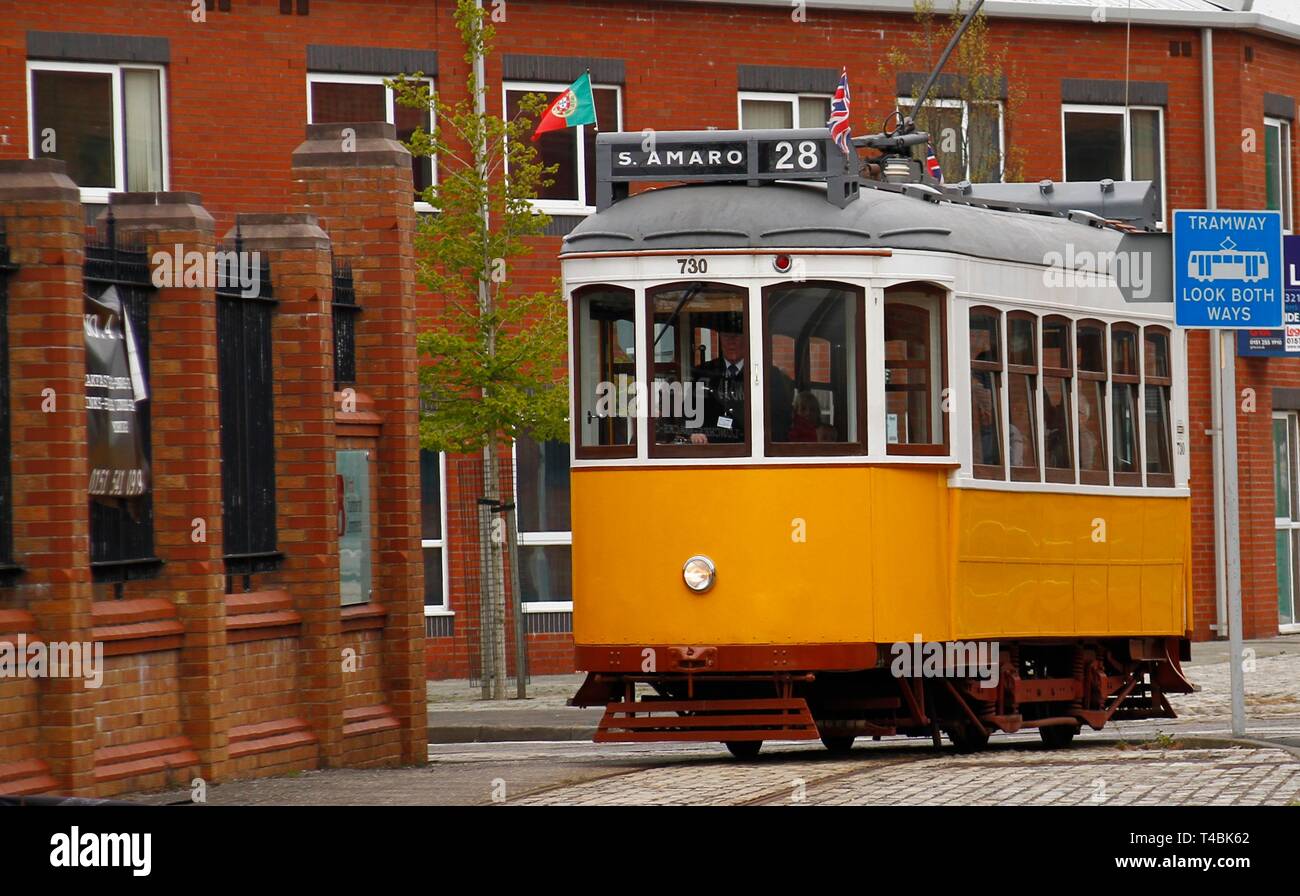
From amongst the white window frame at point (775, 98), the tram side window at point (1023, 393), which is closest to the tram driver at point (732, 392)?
the tram side window at point (1023, 393)

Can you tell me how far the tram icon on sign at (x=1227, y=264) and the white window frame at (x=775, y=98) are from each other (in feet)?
43.9

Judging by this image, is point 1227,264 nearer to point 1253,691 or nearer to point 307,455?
point 307,455

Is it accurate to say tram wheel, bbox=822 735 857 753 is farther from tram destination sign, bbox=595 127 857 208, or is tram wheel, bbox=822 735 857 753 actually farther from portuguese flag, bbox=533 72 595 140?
portuguese flag, bbox=533 72 595 140

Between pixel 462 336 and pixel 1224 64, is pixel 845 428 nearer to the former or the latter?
pixel 462 336

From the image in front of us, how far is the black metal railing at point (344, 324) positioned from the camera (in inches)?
571

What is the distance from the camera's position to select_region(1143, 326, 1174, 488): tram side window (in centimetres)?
1602

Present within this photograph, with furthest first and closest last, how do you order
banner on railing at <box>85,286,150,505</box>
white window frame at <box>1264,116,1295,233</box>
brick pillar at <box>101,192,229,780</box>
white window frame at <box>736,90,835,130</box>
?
white window frame at <box>1264,116,1295,233</box>
white window frame at <box>736,90,835,130</box>
brick pillar at <box>101,192,229,780</box>
banner on railing at <box>85,286,150,505</box>

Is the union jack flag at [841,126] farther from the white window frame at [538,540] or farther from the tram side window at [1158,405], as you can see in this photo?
the white window frame at [538,540]

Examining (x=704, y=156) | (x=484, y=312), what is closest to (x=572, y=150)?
(x=484, y=312)

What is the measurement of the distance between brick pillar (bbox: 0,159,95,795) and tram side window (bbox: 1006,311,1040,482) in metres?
5.97

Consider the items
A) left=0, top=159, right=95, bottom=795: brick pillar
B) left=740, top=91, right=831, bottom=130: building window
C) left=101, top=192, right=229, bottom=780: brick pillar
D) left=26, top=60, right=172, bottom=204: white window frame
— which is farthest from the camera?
left=740, top=91, right=831, bottom=130: building window

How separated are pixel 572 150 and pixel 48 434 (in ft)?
51.9

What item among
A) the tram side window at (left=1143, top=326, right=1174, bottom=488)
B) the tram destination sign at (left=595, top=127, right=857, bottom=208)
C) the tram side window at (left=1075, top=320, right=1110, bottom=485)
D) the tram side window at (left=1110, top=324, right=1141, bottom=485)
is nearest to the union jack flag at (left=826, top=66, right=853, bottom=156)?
the tram destination sign at (left=595, top=127, right=857, bottom=208)

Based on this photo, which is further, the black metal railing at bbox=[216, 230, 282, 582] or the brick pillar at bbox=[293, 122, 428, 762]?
the brick pillar at bbox=[293, 122, 428, 762]
